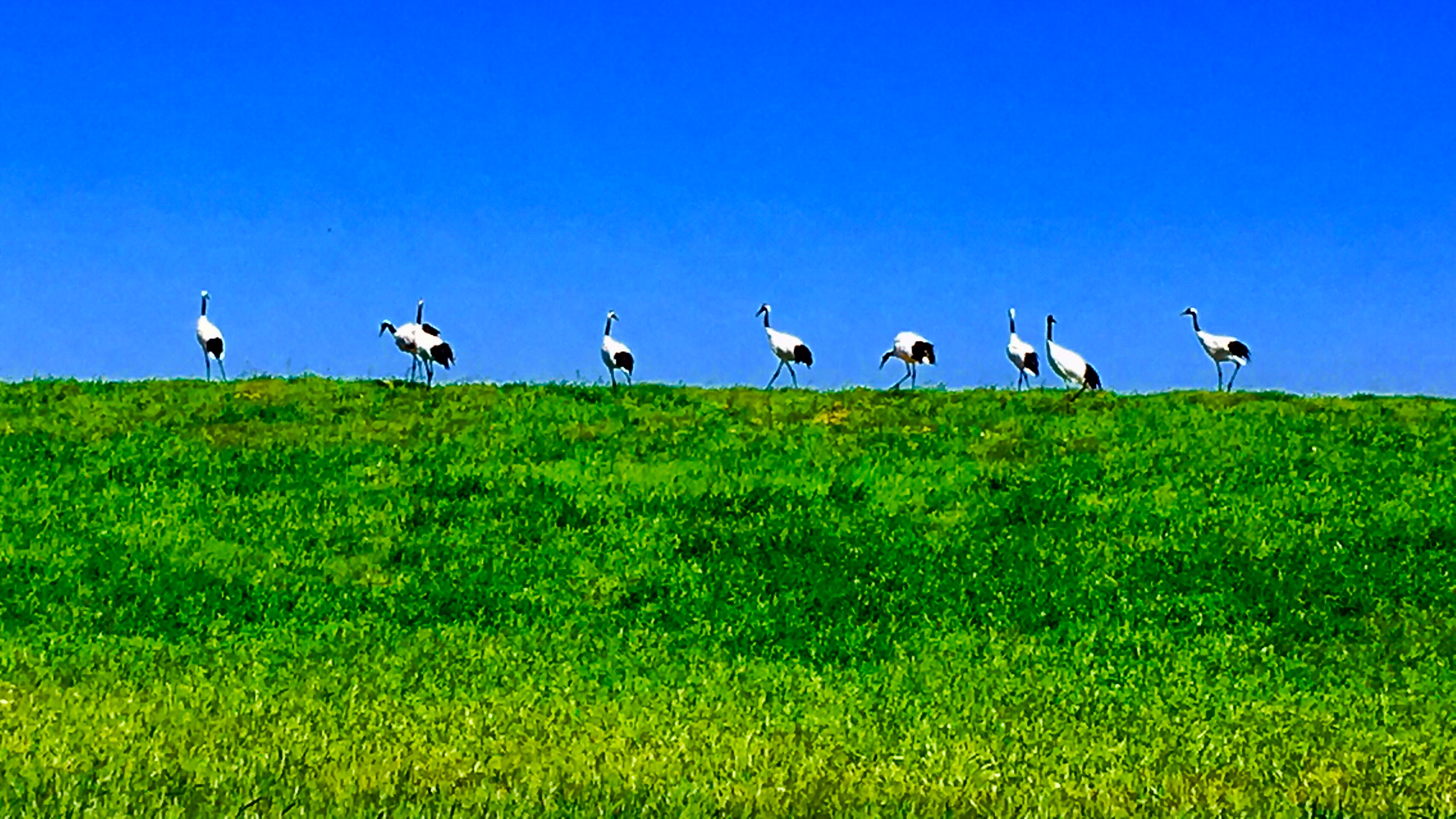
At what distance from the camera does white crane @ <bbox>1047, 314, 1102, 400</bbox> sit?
35719mm

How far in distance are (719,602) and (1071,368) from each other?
18325mm

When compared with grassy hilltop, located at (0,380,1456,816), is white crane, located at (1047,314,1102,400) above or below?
above

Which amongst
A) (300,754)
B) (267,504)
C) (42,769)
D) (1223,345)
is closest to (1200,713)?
(300,754)

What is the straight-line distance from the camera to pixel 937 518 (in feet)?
77.3

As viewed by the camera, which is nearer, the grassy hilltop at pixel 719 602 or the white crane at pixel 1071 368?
the grassy hilltop at pixel 719 602

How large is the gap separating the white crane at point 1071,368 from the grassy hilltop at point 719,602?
2640 mm

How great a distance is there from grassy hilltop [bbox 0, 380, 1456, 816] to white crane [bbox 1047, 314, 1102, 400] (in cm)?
264

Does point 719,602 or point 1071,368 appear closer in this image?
point 719,602

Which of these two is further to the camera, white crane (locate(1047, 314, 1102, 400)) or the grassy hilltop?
→ white crane (locate(1047, 314, 1102, 400))

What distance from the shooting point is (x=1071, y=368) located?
3634 cm

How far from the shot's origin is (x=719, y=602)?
66.7 ft

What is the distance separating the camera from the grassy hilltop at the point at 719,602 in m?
11.0

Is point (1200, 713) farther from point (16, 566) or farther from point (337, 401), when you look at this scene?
point (337, 401)

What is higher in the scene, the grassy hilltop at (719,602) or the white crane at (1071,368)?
the white crane at (1071,368)
